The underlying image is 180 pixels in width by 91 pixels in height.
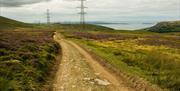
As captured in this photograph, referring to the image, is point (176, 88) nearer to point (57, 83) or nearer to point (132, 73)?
point (132, 73)

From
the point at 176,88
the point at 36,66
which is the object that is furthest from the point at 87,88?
the point at 36,66

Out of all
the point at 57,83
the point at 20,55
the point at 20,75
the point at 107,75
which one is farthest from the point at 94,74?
the point at 20,55

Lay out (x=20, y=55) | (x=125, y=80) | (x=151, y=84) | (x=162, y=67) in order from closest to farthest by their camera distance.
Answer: (x=151, y=84)
(x=125, y=80)
(x=162, y=67)
(x=20, y=55)

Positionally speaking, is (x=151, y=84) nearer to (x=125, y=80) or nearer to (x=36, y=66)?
(x=125, y=80)

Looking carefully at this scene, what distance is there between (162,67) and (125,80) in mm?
5822

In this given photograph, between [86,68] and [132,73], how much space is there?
4745 mm

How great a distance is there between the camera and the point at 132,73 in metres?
20.5

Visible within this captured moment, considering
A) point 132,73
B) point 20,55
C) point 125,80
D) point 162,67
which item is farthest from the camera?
point 20,55

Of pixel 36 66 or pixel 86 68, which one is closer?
pixel 36 66

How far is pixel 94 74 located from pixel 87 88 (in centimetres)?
469

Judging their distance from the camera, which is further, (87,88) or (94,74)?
Result: (94,74)

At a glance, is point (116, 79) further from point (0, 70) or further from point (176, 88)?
point (0, 70)

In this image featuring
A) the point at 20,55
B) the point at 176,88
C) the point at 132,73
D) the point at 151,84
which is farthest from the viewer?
the point at 20,55

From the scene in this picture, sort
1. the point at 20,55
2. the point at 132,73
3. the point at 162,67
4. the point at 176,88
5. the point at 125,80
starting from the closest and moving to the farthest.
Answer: the point at 176,88, the point at 125,80, the point at 132,73, the point at 162,67, the point at 20,55
